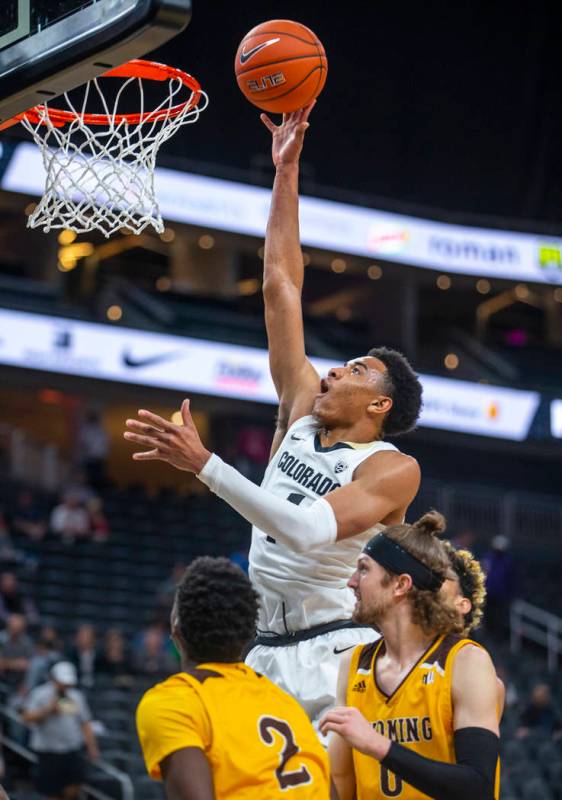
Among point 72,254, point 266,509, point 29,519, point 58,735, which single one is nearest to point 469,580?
point 266,509

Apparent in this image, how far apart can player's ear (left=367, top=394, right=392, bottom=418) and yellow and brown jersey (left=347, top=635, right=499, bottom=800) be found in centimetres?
98

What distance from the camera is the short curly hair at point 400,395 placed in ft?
15.5

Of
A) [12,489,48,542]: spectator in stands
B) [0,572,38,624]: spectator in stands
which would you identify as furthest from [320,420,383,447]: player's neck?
[12,489,48,542]: spectator in stands

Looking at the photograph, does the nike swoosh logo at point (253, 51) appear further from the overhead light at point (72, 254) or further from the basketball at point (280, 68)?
the overhead light at point (72, 254)

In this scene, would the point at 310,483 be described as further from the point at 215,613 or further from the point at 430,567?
the point at 215,613

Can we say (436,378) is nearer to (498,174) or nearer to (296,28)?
(498,174)

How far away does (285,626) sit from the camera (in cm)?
454

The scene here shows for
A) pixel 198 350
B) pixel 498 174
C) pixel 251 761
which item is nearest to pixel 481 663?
pixel 251 761

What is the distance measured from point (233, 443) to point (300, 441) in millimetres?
17107

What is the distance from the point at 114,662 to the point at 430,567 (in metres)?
8.58

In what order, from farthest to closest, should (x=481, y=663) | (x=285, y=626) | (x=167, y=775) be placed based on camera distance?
(x=285, y=626) → (x=481, y=663) → (x=167, y=775)

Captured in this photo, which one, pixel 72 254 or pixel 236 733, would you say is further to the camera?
pixel 72 254

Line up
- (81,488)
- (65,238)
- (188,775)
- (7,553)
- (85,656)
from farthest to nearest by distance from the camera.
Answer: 1. (65,238)
2. (81,488)
3. (7,553)
4. (85,656)
5. (188,775)

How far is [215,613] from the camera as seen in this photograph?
3506 mm
